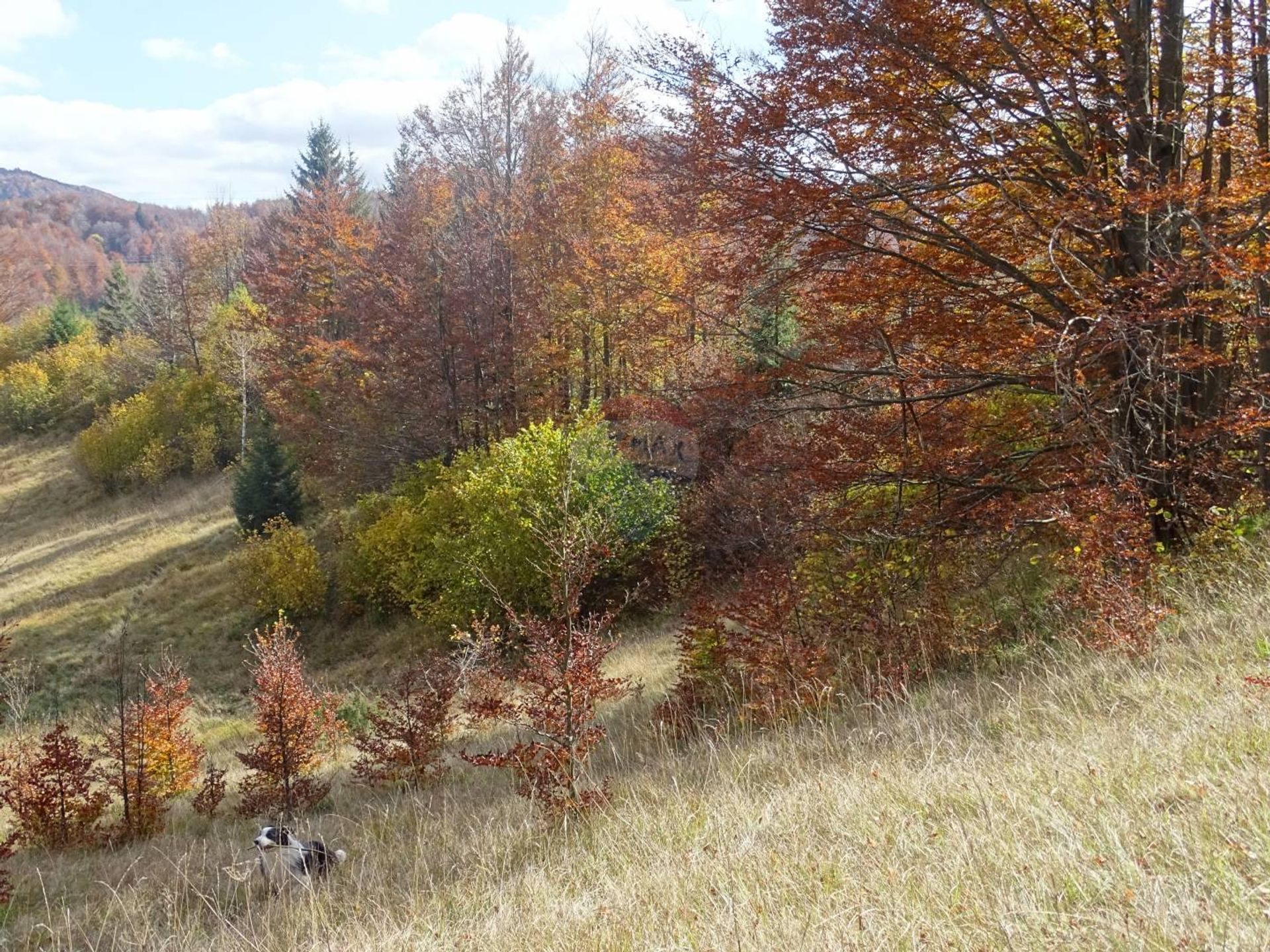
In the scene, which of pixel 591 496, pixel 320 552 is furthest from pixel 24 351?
pixel 591 496

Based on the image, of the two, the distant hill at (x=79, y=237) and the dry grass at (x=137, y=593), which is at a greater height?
the distant hill at (x=79, y=237)

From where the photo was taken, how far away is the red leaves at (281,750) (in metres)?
7.92

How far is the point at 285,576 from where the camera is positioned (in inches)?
824

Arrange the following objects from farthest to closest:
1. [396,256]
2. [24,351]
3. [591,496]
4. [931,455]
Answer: [24,351] < [396,256] < [591,496] < [931,455]

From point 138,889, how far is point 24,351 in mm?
59646

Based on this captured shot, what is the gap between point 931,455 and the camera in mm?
7031

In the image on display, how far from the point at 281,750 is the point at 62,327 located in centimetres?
5498

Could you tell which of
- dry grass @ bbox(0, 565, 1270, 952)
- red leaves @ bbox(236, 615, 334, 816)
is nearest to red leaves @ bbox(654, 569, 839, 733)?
dry grass @ bbox(0, 565, 1270, 952)

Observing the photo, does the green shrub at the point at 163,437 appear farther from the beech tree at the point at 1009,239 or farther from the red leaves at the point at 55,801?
the beech tree at the point at 1009,239

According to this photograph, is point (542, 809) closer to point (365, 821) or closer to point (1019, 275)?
point (365, 821)

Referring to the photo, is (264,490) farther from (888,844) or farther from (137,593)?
(888,844)

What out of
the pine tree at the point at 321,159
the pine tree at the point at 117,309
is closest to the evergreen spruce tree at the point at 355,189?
the pine tree at the point at 321,159

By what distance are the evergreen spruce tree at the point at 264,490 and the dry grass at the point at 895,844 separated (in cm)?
2057

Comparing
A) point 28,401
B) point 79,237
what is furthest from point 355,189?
point 79,237
